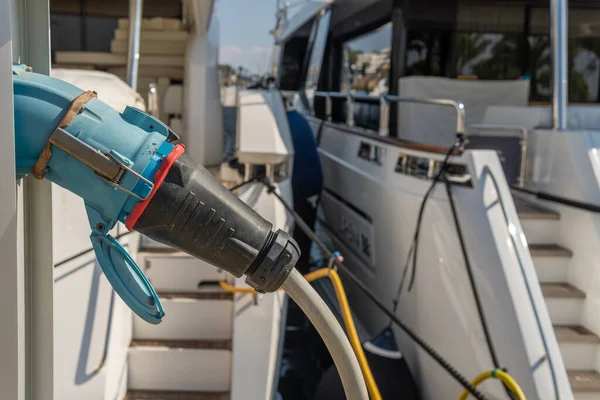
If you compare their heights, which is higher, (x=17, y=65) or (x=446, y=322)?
(x=17, y=65)

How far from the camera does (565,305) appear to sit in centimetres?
367

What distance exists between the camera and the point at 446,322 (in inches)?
139

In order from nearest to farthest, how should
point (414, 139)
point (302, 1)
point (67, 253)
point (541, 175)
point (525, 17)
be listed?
point (67, 253)
point (541, 175)
point (414, 139)
point (525, 17)
point (302, 1)

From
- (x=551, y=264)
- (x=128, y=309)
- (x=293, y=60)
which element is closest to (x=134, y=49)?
(x=128, y=309)

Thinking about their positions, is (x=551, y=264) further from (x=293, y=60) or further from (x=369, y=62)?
(x=293, y=60)

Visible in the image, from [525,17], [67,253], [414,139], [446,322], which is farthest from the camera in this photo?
[525,17]

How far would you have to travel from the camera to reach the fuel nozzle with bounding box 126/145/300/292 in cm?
92

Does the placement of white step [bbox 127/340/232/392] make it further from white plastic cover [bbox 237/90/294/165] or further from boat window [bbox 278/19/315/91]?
boat window [bbox 278/19/315/91]

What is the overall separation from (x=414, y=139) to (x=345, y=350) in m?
4.53

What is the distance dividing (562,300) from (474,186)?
0.86m

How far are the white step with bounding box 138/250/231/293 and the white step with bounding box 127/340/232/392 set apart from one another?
0.38 metres

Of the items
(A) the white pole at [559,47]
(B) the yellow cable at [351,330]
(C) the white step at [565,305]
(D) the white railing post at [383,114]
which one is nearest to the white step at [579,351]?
(C) the white step at [565,305]

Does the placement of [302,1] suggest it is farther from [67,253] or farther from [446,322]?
[67,253]

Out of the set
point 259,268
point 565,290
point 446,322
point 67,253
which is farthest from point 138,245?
point 259,268
